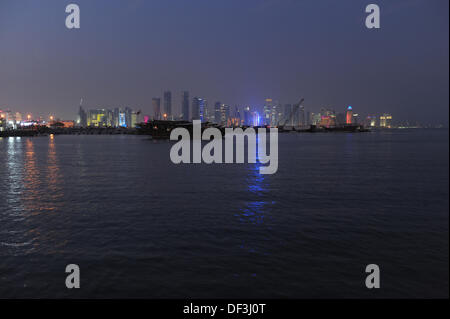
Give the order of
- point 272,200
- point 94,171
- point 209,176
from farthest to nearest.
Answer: point 94,171, point 209,176, point 272,200

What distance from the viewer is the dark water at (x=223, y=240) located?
429 inches

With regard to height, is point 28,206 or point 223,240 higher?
point 28,206

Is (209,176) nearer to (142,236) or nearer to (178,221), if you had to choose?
(178,221)

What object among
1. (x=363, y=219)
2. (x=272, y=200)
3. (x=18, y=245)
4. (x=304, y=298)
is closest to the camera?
(x=304, y=298)

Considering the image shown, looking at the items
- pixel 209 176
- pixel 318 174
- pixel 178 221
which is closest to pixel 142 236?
pixel 178 221

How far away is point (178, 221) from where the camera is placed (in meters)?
18.4

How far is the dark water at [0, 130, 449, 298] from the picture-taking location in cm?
1090

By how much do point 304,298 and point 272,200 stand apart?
13940 mm

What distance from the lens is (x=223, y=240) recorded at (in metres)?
15.2

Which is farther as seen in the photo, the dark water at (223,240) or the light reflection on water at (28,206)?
the light reflection on water at (28,206)

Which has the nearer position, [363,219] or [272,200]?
[363,219]

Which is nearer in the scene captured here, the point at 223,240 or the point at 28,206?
the point at 223,240

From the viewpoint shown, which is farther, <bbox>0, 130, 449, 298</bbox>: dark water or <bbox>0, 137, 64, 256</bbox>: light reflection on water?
<bbox>0, 137, 64, 256</bbox>: light reflection on water

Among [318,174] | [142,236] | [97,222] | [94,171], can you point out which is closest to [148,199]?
[97,222]
